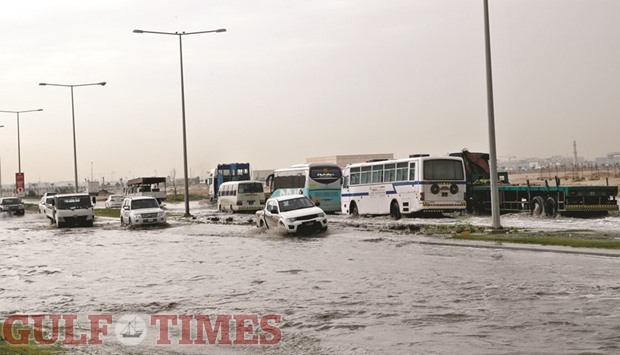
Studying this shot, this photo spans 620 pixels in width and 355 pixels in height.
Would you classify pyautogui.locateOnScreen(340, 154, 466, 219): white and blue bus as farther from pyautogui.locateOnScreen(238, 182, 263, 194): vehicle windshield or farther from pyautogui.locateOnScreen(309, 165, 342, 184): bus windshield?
pyautogui.locateOnScreen(238, 182, 263, 194): vehicle windshield

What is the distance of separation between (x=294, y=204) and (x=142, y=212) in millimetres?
13075

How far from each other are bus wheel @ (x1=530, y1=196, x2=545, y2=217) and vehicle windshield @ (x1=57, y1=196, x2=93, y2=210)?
26065 mm

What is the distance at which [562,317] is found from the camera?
1165 centimetres

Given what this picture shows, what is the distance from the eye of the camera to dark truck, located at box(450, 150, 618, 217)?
32281mm

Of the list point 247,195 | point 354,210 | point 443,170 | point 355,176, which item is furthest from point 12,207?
point 443,170

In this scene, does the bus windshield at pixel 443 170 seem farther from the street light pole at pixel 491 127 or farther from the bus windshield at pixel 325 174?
the bus windshield at pixel 325 174

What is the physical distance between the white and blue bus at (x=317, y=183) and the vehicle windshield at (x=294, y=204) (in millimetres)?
13882

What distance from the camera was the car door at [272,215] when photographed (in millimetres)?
32156

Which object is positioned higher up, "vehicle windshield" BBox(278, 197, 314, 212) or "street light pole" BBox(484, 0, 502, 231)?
"street light pole" BBox(484, 0, 502, 231)

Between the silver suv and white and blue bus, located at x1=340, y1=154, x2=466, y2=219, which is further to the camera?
the silver suv

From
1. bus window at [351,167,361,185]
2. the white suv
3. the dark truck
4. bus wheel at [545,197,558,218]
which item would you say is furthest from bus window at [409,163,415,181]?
the white suv

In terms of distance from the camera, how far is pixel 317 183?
47.1 meters

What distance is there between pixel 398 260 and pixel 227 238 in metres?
12.6

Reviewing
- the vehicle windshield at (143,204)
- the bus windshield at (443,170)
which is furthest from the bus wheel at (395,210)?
the vehicle windshield at (143,204)
